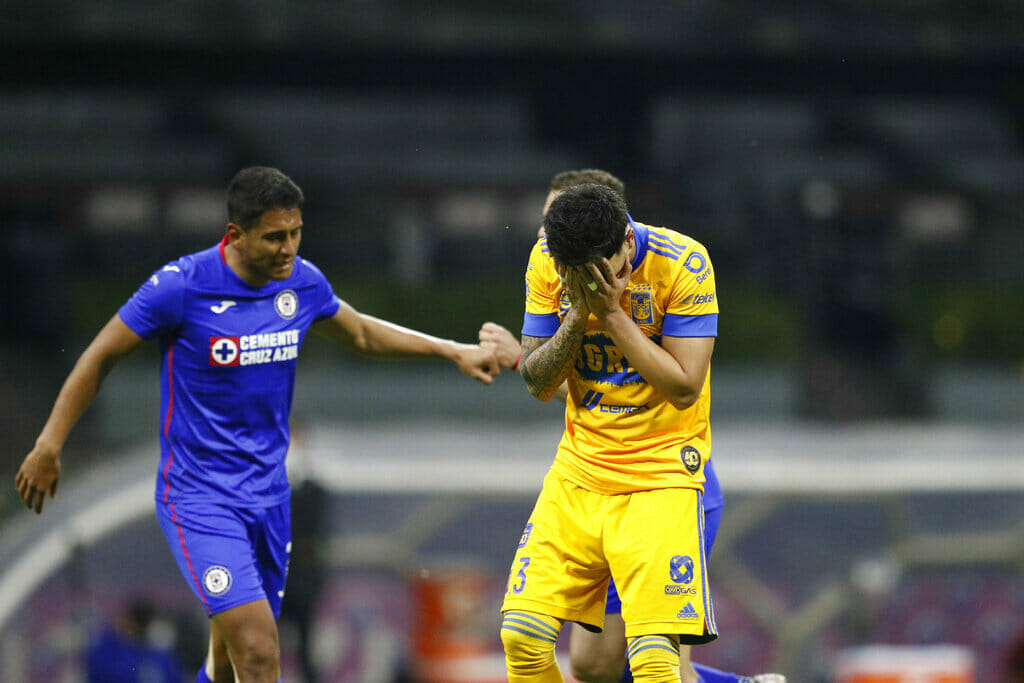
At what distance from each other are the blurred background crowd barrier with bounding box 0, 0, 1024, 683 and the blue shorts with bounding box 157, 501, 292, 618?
19.0 ft

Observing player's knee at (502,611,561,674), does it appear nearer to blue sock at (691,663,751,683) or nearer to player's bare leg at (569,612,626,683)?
player's bare leg at (569,612,626,683)

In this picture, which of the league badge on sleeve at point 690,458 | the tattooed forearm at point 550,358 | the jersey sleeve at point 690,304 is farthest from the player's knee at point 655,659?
the jersey sleeve at point 690,304

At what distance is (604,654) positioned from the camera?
3969 mm

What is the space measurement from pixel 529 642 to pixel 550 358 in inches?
33.4

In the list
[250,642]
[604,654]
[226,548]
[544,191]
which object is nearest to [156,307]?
[226,548]

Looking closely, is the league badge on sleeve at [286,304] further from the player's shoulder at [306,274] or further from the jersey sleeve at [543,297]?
the jersey sleeve at [543,297]

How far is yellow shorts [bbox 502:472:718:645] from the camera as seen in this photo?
3.46 meters

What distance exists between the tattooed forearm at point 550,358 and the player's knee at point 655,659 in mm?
769

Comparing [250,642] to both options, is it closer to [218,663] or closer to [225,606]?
[225,606]

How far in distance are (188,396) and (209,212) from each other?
13.1 meters

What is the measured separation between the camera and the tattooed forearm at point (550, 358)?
3.40 meters

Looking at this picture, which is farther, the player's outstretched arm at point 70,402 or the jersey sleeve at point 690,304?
the player's outstretched arm at point 70,402

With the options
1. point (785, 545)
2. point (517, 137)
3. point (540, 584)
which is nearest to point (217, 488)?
point (540, 584)

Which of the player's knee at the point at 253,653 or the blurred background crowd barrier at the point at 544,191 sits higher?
the blurred background crowd barrier at the point at 544,191
